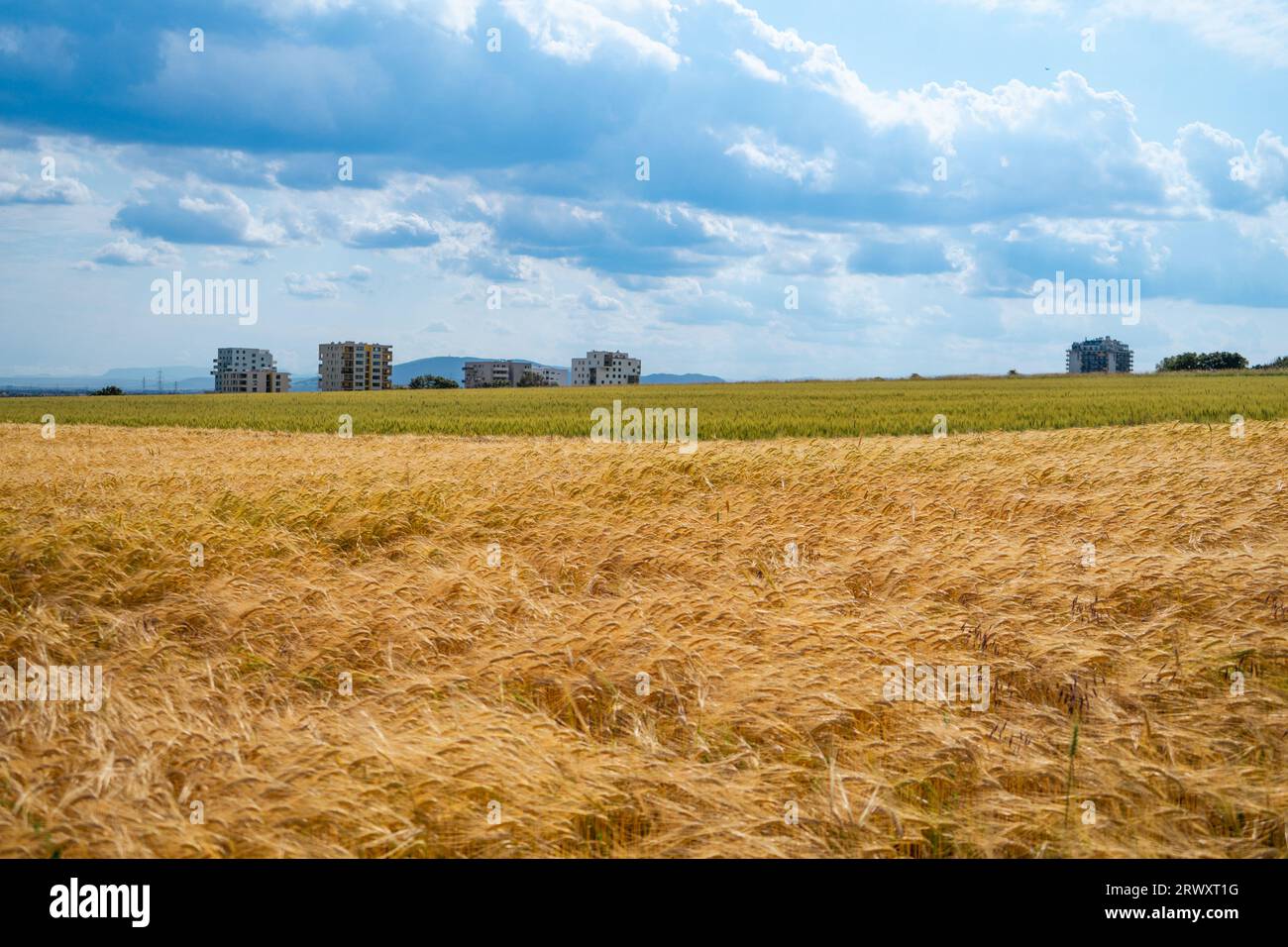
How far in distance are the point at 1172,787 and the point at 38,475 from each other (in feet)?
44.5

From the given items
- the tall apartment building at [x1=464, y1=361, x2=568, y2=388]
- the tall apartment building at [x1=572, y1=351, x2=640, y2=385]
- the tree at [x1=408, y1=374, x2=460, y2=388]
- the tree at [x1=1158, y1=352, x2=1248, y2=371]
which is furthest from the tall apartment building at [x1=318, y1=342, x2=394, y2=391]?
the tree at [x1=1158, y1=352, x2=1248, y2=371]

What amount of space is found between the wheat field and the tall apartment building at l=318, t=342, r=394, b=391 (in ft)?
394

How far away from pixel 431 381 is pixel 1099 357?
133 meters

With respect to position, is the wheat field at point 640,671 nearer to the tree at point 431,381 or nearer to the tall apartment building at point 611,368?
the tree at point 431,381

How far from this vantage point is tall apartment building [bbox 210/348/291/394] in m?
134

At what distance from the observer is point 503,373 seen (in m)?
163

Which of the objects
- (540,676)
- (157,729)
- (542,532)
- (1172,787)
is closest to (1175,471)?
(542,532)

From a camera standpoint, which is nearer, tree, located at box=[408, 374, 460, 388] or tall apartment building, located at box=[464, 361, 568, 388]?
tree, located at box=[408, 374, 460, 388]

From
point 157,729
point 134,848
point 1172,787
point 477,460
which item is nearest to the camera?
point 134,848

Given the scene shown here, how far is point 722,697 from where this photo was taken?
4.30 meters
